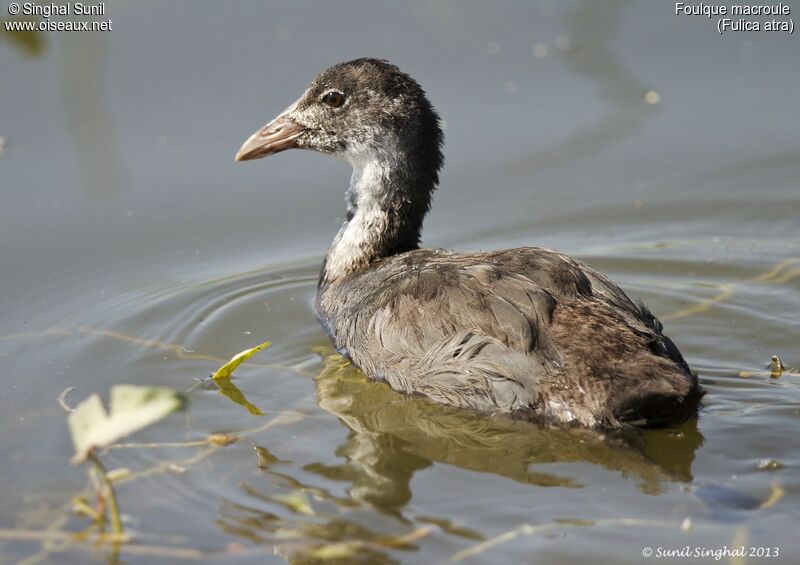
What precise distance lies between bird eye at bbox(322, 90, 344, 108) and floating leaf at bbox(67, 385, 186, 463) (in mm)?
3106

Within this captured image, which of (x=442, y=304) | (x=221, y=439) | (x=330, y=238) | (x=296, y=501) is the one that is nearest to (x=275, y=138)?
(x=330, y=238)

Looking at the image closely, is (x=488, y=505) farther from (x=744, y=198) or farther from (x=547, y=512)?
(x=744, y=198)

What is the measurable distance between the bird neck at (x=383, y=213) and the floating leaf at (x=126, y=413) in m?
2.73

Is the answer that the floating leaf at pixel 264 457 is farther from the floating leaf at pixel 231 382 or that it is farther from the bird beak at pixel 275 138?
the bird beak at pixel 275 138

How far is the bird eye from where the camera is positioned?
7.18 meters

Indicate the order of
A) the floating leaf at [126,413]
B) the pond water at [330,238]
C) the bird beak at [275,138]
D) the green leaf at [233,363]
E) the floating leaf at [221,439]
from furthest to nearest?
the bird beak at [275,138] → the green leaf at [233,363] → the floating leaf at [221,439] → the pond water at [330,238] → the floating leaf at [126,413]

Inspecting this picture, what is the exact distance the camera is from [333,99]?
23.6 ft

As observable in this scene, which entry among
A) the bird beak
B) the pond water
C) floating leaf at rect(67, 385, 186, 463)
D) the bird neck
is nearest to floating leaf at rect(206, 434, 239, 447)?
the pond water

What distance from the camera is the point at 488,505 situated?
508 cm

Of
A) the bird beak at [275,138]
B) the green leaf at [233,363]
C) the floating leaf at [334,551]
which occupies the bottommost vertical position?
the floating leaf at [334,551]

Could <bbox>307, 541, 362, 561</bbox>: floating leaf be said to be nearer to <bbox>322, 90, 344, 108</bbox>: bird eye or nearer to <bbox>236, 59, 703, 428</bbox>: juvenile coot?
<bbox>236, 59, 703, 428</bbox>: juvenile coot

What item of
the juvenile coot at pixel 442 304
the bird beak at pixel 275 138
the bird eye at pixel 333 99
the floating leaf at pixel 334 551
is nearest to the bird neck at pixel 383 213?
the juvenile coot at pixel 442 304

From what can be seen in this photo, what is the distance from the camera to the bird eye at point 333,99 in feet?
23.5

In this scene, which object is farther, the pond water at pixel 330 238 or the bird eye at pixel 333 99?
the bird eye at pixel 333 99
